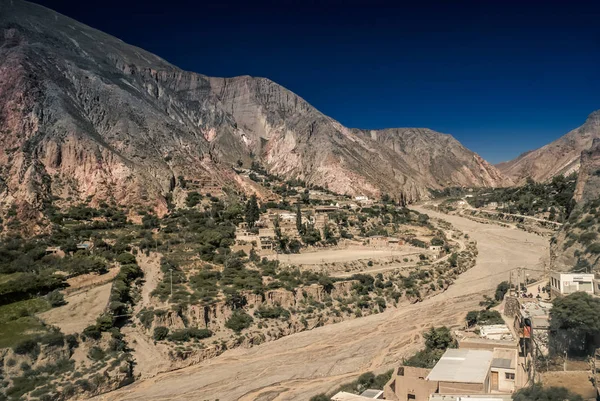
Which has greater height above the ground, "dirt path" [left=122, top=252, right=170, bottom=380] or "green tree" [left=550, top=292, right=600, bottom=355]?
"green tree" [left=550, top=292, right=600, bottom=355]

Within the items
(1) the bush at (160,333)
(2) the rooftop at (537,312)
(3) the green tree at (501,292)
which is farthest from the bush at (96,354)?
(3) the green tree at (501,292)

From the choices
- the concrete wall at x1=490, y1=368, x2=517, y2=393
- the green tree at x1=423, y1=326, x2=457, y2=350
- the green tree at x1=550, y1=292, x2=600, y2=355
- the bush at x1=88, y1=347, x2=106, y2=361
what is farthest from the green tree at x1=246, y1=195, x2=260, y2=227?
the concrete wall at x1=490, y1=368, x2=517, y2=393

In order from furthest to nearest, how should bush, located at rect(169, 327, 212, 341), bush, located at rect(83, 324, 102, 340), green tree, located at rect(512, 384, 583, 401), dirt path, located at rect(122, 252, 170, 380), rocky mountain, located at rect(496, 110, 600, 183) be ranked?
1. rocky mountain, located at rect(496, 110, 600, 183)
2. bush, located at rect(169, 327, 212, 341)
3. bush, located at rect(83, 324, 102, 340)
4. dirt path, located at rect(122, 252, 170, 380)
5. green tree, located at rect(512, 384, 583, 401)

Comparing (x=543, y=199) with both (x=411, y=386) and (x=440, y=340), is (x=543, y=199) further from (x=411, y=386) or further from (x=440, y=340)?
(x=411, y=386)

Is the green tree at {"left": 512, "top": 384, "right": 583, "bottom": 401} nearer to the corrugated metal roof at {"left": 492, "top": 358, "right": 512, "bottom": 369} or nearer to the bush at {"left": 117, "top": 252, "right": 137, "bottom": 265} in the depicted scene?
the corrugated metal roof at {"left": 492, "top": 358, "right": 512, "bottom": 369}

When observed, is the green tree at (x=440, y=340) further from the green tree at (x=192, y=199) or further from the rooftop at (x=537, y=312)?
the green tree at (x=192, y=199)

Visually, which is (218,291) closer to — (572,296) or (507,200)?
(572,296)

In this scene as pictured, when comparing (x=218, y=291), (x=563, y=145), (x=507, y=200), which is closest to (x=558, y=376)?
(x=218, y=291)

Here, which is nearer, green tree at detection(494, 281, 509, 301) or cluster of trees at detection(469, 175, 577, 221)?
green tree at detection(494, 281, 509, 301)
